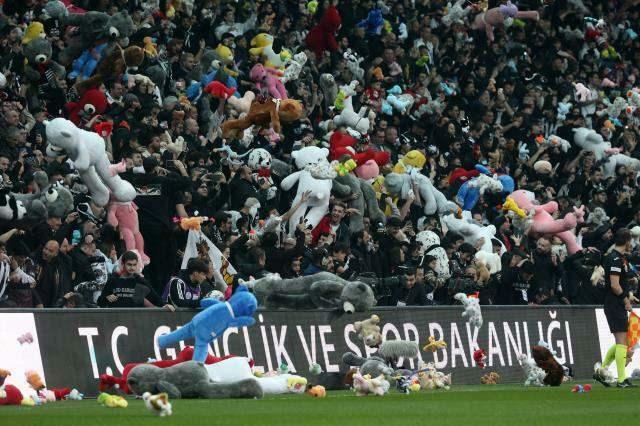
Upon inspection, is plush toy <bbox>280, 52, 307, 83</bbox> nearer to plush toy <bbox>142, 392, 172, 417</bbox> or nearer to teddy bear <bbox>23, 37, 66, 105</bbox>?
teddy bear <bbox>23, 37, 66, 105</bbox>

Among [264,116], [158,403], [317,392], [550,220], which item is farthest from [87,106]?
[158,403]

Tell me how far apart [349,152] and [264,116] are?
158 centimetres

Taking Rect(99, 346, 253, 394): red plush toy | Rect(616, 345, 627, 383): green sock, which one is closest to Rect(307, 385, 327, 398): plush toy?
Rect(99, 346, 253, 394): red plush toy

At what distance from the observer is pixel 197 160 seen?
19500mm

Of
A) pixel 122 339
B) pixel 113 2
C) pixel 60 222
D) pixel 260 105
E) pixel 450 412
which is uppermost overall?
pixel 113 2

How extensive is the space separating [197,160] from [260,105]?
2.26m

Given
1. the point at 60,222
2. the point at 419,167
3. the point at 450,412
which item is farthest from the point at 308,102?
the point at 450,412

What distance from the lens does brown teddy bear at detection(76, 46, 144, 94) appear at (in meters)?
20.4

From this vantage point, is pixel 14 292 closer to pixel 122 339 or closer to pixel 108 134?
pixel 122 339

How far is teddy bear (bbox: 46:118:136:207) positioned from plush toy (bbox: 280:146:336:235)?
3307 mm

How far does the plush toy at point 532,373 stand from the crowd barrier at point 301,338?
925mm

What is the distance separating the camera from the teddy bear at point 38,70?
20.2 metres

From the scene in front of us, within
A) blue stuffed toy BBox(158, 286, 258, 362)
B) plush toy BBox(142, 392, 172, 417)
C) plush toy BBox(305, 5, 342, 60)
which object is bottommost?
plush toy BBox(142, 392, 172, 417)

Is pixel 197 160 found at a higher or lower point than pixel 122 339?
higher
